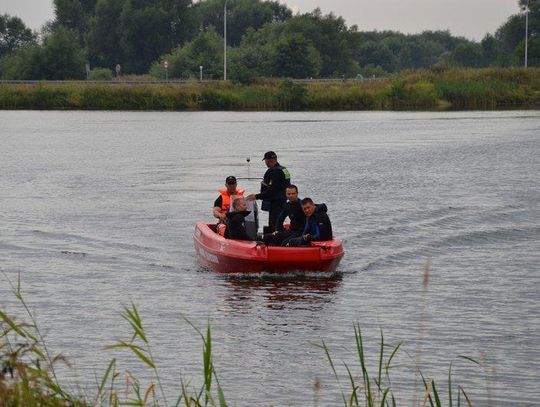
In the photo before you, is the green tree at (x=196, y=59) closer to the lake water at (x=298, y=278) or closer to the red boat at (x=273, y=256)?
the lake water at (x=298, y=278)

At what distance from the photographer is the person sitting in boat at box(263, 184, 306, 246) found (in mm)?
17875

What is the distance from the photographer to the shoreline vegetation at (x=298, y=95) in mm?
73438

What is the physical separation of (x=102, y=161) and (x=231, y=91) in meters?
31.7

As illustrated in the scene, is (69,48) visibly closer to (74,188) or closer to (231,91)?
(231,91)

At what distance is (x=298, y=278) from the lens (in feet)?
59.9

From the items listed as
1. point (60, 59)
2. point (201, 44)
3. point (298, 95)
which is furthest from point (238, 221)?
point (60, 59)

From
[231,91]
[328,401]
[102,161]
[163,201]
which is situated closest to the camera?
[328,401]

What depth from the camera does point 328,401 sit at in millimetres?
11625

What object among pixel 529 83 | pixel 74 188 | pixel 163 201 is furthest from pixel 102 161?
pixel 529 83

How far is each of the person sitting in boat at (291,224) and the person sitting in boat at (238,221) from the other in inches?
15.2

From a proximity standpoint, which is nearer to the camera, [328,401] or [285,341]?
[328,401]

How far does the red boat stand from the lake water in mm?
286

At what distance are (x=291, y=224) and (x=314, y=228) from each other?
38 centimetres

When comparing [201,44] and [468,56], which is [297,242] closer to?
[201,44]
